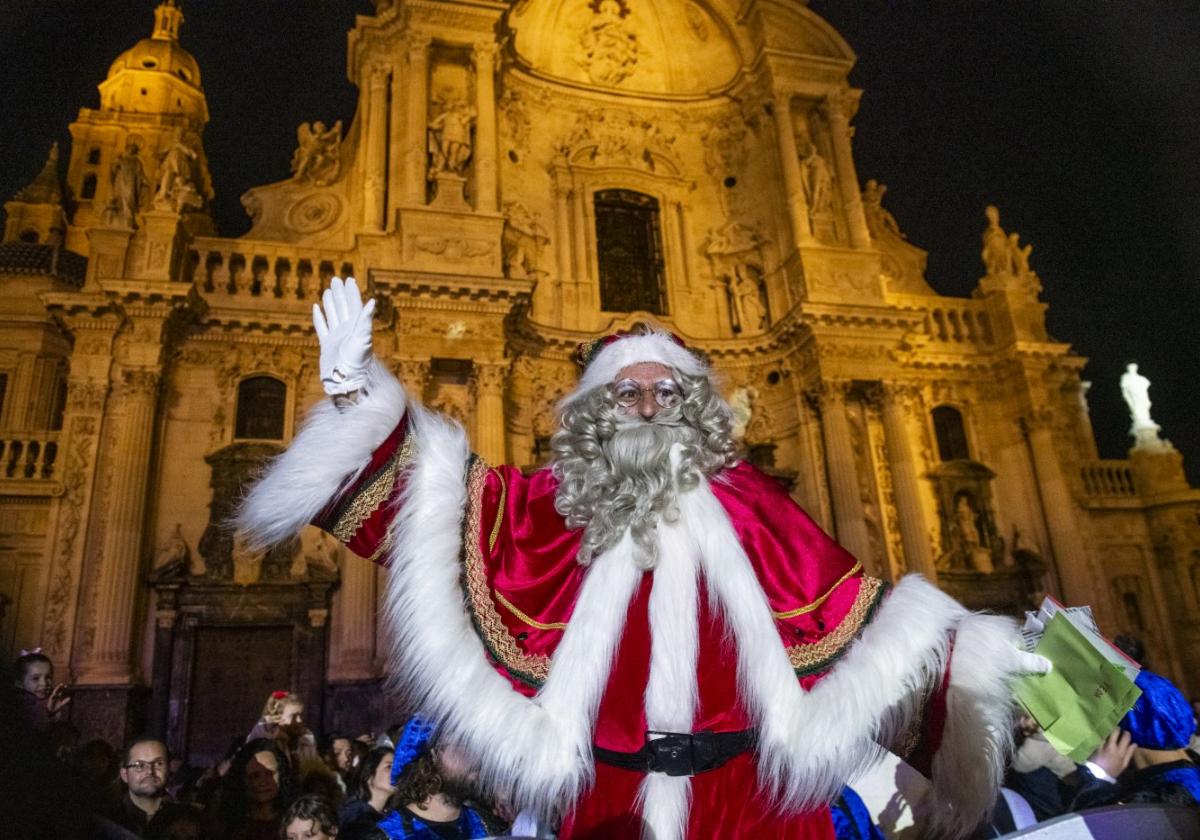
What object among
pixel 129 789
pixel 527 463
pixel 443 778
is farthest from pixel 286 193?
pixel 443 778

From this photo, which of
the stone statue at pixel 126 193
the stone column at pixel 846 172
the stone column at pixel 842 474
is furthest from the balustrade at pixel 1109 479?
the stone statue at pixel 126 193

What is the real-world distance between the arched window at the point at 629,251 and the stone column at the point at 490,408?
4024 mm

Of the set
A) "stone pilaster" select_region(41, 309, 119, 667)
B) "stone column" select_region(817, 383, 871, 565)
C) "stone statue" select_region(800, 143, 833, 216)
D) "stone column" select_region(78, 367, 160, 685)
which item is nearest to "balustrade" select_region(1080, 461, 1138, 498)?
"stone column" select_region(817, 383, 871, 565)

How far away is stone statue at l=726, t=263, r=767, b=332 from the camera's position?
53.4ft

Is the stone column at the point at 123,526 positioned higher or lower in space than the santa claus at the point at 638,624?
higher

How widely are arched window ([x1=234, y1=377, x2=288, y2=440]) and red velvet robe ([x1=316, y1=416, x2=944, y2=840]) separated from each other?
1087 cm

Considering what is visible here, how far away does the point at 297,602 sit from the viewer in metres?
12.0

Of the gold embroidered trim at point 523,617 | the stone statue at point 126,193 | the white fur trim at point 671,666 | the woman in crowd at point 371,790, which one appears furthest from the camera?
the stone statue at point 126,193

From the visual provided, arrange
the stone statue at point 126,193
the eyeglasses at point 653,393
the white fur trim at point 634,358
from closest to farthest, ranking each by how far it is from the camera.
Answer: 1. the eyeglasses at point 653,393
2. the white fur trim at point 634,358
3. the stone statue at point 126,193

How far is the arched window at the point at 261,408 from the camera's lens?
510 inches

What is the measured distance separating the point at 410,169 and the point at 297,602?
282 inches

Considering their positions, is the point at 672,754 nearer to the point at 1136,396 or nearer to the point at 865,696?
the point at 865,696

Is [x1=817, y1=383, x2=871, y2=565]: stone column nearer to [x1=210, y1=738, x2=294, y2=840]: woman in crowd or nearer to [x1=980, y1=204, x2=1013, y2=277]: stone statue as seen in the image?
[x1=980, y1=204, x2=1013, y2=277]: stone statue

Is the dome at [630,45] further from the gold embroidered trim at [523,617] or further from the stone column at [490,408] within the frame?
the gold embroidered trim at [523,617]
